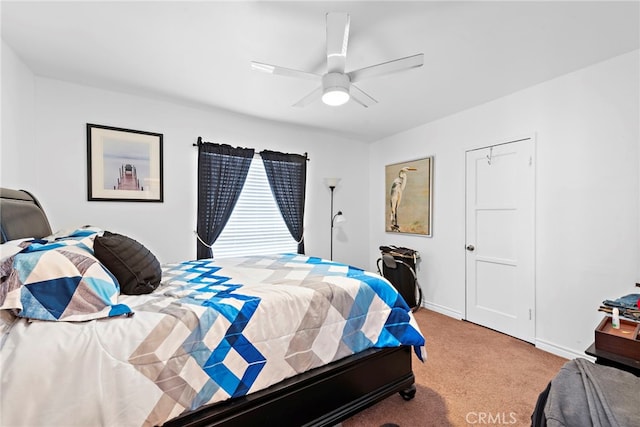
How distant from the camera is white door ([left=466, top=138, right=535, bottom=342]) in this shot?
2.94 m

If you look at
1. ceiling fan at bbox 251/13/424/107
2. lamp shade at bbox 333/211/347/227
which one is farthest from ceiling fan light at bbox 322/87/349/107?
lamp shade at bbox 333/211/347/227

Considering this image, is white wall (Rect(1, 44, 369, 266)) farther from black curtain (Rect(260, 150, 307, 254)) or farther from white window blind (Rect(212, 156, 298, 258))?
white window blind (Rect(212, 156, 298, 258))

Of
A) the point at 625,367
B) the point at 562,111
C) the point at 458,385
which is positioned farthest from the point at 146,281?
the point at 562,111

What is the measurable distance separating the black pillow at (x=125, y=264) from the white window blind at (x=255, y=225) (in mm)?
1949

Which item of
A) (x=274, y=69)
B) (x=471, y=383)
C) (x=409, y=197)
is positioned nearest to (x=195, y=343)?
(x=274, y=69)

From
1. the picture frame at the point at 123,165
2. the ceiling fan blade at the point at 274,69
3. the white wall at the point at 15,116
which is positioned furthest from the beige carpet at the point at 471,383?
the white wall at the point at 15,116

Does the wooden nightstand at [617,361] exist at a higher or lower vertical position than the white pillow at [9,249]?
lower

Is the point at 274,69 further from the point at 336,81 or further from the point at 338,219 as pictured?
the point at 338,219

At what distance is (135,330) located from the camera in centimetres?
119

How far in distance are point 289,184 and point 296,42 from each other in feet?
7.16

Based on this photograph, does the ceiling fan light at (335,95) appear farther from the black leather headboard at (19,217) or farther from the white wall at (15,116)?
the white wall at (15,116)

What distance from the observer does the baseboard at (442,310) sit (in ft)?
11.9

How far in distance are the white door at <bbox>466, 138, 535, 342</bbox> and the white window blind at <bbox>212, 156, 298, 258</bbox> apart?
2451 mm

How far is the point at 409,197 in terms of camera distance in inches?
168
